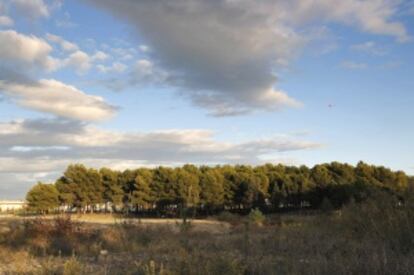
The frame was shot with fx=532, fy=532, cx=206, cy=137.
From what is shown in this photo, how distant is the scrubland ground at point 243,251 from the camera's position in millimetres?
7383

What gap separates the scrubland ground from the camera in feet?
24.2

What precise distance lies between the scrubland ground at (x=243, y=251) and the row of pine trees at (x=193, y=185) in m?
57.4

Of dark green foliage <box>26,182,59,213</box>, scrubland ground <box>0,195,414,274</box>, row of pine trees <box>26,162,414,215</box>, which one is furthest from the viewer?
row of pine trees <box>26,162,414,215</box>

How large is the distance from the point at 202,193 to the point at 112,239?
201ft

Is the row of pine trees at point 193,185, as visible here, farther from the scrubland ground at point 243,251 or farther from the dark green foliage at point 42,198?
the scrubland ground at point 243,251

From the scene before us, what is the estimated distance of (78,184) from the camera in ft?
260

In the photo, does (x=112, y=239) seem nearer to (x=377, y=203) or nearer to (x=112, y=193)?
(x=377, y=203)

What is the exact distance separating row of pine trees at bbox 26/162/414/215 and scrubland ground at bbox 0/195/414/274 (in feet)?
188

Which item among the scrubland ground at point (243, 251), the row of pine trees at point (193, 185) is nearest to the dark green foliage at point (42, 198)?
the row of pine trees at point (193, 185)

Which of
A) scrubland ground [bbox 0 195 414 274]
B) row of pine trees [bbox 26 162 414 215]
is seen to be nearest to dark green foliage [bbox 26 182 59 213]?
row of pine trees [bbox 26 162 414 215]

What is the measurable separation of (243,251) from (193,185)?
206 ft

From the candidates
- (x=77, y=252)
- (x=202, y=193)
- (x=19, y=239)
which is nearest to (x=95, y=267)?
(x=77, y=252)

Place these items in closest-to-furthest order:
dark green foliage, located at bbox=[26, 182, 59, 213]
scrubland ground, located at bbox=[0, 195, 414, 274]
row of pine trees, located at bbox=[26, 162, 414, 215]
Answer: scrubland ground, located at bbox=[0, 195, 414, 274] → dark green foliage, located at bbox=[26, 182, 59, 213] → row of pine trees, located at bbox=[26, 162, 414, 215]

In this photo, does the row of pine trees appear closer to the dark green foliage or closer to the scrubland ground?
the dark green foliage
